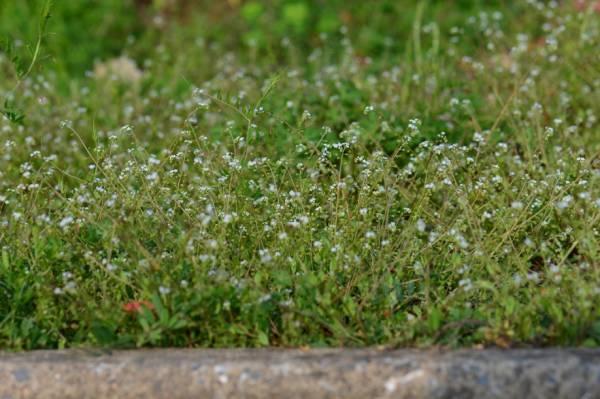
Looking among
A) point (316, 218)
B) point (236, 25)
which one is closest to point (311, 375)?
point (316, 218)

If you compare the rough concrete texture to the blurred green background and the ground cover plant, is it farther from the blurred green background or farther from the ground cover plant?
the blurred green background

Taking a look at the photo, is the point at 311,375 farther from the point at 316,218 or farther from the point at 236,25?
the point at 236,25

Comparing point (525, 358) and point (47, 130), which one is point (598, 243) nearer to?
point (525, 358)

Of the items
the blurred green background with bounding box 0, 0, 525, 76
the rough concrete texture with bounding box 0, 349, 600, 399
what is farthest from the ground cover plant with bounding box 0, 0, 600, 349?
the blurred green background with bounding box 0, 0, 525, 76

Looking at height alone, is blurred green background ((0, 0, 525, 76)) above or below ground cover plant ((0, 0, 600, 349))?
above

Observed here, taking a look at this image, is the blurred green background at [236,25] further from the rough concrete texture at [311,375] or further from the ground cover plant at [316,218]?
the rough concrete texture at [311,375]

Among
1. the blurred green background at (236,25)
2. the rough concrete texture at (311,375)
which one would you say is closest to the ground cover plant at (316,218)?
the rough concrete texture at (311,375)
